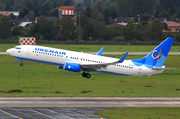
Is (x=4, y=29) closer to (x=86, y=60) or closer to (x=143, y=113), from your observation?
(x=86, y=60)

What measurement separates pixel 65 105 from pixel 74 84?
22.7 metres

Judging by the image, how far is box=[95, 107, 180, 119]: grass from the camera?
151ft

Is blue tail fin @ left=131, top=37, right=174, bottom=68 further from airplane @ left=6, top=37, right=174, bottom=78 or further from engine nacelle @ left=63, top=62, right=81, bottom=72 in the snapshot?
engine nacelle @ left=63, top=62, right=81, bottom=72

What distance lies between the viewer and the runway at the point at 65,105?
148ft

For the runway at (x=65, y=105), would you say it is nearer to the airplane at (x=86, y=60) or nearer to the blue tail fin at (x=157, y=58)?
the airplane at (x=86, y=60)

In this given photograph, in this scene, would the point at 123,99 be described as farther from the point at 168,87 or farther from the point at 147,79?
the point at 147,79

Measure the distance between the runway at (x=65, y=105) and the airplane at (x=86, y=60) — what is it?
1186 cm

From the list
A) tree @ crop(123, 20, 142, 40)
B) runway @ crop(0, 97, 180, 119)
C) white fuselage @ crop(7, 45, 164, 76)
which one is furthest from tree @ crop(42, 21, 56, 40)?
runway @ crop(0, 97, 180, 119)

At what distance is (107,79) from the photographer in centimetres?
8112

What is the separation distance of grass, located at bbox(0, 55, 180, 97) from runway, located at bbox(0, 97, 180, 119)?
532cm

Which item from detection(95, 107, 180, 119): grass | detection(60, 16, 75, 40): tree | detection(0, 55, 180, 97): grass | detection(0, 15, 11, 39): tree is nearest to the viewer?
detection(95, 107, 180, 119): grass

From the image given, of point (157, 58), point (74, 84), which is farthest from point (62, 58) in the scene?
point (157, 58)

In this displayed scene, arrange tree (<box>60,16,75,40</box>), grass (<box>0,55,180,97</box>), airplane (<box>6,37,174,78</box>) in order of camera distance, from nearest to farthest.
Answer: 1. grass (<box>0,55,180,97</box>)
2. airplane (<box>6,37,174,78</box>)
3. tree (<box>60,16,75,40</box>)

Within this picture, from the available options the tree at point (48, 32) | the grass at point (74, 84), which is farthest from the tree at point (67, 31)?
the grass at point (74, 84)
